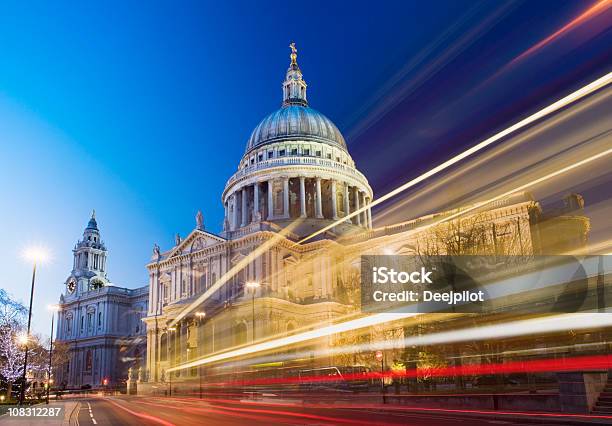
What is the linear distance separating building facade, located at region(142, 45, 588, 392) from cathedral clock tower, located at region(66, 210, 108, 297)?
49079 mm

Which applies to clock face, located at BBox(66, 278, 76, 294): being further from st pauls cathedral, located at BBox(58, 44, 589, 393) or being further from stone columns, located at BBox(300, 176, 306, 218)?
stone columns, located at BBox(300, 176, 306, 218)

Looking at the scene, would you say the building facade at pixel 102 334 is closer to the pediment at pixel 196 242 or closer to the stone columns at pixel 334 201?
the pediment at pixel 196 242

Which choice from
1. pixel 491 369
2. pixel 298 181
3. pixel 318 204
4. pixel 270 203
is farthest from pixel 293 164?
pixel 491 369

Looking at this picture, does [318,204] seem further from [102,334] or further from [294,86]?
[102,334]

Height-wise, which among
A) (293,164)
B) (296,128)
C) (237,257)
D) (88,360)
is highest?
(296,128)

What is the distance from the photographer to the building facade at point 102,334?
10200 cm

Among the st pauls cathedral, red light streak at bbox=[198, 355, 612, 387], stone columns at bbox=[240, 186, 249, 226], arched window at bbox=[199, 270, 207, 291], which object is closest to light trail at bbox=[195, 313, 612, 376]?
red light streak at bbox=[198, 355, 612, 387]

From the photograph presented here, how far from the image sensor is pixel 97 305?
108062 millimetres

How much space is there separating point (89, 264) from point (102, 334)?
29.8 metres

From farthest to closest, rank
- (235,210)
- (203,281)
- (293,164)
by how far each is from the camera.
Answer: (235,210) < (293,164) < (203,281)

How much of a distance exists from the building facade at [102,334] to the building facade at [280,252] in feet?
96.9

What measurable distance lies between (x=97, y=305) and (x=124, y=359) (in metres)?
13.1

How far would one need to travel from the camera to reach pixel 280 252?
225 feet

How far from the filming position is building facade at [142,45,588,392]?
5975 centimetres
